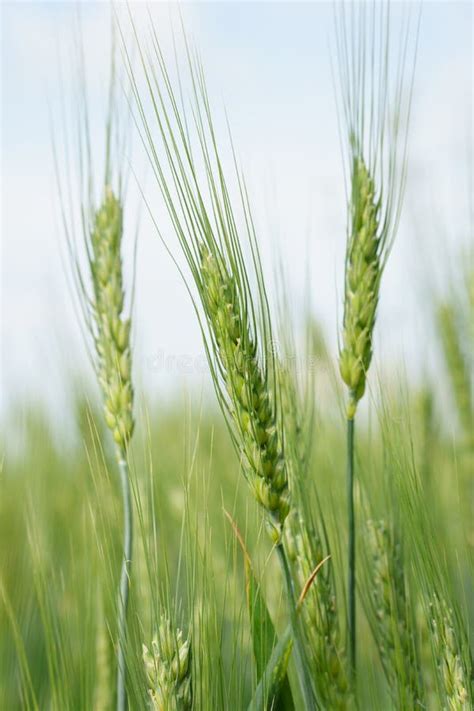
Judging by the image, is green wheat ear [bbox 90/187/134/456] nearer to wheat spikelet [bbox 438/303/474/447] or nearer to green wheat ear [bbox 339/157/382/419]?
green wheat ear [bbox 339/157/382/419]

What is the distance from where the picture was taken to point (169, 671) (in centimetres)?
93

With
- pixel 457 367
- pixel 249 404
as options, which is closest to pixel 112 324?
pixel 249 404

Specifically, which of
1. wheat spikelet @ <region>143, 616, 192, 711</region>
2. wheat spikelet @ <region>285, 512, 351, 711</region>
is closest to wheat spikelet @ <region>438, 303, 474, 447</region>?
wheat spikelet @ <region>285, 512, 351, 711</region>

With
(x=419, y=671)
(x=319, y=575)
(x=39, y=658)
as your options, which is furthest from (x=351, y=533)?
(x=39, y=658)

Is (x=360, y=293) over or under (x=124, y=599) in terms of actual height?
over

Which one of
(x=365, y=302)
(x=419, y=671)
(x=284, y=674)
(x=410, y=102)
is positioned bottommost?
(x=419, y=671)

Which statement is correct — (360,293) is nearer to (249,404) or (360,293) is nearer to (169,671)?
(249,404)

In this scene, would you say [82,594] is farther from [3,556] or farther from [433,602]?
[433,602]

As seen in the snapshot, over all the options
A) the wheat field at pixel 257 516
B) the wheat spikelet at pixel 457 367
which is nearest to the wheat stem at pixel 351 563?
the wheat field at pixel 257 516

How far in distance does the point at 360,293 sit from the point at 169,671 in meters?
0.53

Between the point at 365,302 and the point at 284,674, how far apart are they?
47cm

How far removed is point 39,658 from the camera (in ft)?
6.62

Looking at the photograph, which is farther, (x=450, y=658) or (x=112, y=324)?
(x=112, y=324)

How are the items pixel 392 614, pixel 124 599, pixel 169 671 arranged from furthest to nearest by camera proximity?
pixel 392 614, pixel 124 599, pixel 169 671
